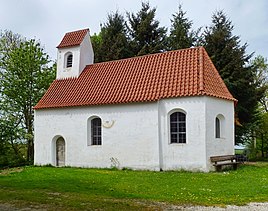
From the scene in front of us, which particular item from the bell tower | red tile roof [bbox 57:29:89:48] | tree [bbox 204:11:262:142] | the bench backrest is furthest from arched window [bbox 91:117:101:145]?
tree [bbox 204:11:262:142]

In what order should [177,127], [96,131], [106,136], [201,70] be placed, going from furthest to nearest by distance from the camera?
[96,131]
[106,136]
[201,70]
[177,127]

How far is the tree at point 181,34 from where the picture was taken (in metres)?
34.2

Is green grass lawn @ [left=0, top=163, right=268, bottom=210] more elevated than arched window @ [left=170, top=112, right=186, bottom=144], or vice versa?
arched window @ [left=170, top=112, right=186, bottom=144]

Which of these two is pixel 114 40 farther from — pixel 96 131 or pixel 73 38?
pixel 96 131

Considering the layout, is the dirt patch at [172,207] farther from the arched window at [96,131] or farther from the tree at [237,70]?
the tree at [237,70]

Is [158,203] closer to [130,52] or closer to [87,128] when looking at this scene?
[87,128]

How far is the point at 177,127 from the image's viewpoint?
65.8 ft

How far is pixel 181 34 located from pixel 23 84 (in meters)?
15.4

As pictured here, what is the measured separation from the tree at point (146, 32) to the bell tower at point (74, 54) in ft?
34.7

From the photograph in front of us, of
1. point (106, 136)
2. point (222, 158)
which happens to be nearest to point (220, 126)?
point (222, 158)

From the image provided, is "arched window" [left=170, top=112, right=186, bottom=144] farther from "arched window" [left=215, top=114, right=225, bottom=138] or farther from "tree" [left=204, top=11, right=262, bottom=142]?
"tree" [left=204, top=11, right=262, bottom=142]

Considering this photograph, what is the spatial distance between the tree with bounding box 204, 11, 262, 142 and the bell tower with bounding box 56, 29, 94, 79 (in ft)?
34.7

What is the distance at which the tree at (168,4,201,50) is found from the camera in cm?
3425

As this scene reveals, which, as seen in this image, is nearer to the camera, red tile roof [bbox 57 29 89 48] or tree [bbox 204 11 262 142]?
red tile roof [bbox 57 29 89 48]
